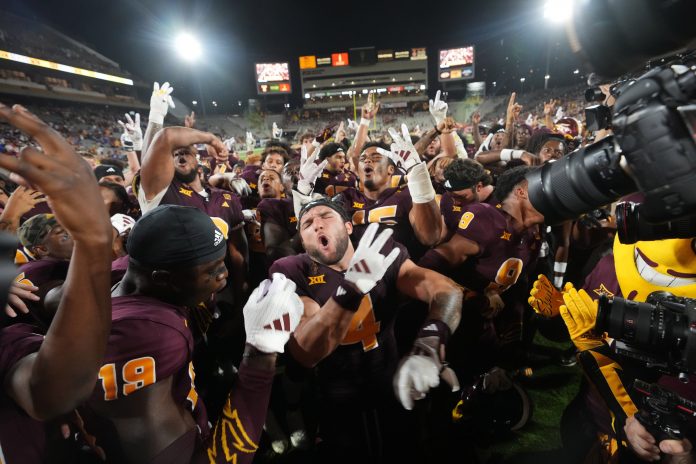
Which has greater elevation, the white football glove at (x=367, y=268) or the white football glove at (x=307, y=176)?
the white football glove at (x=307, y=176)

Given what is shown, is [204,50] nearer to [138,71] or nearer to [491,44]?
[138,71]

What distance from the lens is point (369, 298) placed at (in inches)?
92.4

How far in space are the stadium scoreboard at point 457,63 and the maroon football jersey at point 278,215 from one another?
150 feet

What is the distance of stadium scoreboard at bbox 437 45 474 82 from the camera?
137 ft

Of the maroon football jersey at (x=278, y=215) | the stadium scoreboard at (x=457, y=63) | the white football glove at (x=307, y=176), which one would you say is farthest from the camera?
the stadium scoreboard at (x=457, y=63)

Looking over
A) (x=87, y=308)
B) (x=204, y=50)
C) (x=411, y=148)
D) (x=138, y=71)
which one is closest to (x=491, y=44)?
(x=204, y=50)

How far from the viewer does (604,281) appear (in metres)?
2.12

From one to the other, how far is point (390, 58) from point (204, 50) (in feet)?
103

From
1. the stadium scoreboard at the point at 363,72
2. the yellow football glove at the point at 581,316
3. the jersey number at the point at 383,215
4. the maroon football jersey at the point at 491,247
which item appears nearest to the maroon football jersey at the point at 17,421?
the yellow football glove at the point at 581,316

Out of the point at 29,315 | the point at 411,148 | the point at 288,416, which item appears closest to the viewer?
the point at 29,315

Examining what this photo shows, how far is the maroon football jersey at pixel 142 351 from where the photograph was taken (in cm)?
125

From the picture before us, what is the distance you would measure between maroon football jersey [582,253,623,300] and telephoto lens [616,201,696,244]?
2.31 ft

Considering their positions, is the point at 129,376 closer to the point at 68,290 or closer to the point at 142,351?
the point at 142,351

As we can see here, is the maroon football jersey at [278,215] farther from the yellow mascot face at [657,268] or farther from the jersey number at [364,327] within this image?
the yellow mascot face at [657,268]
